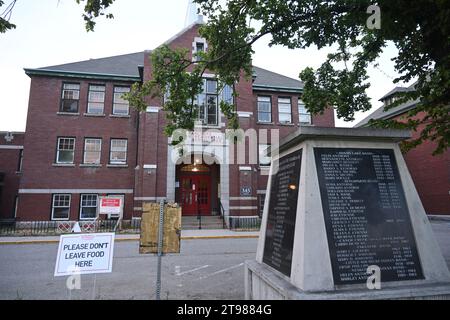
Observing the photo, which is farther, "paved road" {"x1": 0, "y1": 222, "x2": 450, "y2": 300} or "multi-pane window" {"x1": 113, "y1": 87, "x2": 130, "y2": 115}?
"multi-pane window" {"x1": 113, "y1": 87, "x2": 130, "y2": 115}

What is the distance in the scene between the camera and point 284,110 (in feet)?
84.6

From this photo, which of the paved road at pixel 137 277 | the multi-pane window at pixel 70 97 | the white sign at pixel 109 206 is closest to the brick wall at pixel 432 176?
the paved road at pixel 137 277

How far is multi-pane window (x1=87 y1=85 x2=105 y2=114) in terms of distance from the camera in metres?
22.8

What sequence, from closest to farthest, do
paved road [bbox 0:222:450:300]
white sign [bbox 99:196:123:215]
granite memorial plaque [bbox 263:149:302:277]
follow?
granite memorial plaque [bbox 263:149:302:277] < paved road [bbox 0:222:450:300] < white sign [bbox 99:196:123:215]

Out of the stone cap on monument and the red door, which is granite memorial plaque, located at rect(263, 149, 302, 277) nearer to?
the stone cap on monument

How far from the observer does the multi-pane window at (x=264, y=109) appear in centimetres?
2534

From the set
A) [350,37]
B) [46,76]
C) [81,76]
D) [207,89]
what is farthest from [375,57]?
[46,76]

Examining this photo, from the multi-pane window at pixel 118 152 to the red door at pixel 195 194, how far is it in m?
4.82

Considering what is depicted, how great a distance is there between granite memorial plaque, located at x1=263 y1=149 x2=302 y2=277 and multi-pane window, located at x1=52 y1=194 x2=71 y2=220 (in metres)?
20.3

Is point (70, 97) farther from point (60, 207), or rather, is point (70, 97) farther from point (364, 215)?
point (364, 215)

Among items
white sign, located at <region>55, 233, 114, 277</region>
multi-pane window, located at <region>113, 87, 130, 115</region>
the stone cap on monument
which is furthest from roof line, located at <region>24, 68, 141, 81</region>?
the stone cap on monument

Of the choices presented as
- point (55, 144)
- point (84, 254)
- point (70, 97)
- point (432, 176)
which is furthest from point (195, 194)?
point (432, 176)

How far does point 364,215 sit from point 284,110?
2282cm

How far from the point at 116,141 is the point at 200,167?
22.2 ft
